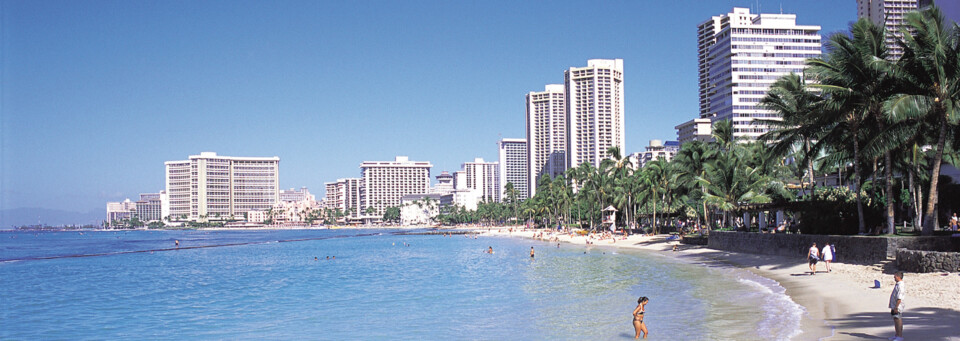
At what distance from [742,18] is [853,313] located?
134299 mm

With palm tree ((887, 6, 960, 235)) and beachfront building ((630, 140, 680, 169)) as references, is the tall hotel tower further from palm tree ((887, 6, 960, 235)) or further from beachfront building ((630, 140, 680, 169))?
palm tree ((887, 6, 960, 235))

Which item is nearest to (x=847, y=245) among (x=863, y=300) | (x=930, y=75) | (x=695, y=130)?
(x=930, y=75)

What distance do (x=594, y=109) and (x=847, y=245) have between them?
513 ft

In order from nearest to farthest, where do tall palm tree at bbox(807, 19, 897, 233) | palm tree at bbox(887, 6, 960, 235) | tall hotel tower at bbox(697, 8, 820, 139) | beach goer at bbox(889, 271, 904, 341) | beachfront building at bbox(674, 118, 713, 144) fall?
beach goer at bbox(889, 271, 904, 341) < palm tree at bbox(887, 6, 960, 235) < tall palm tree at bbox(807, 19, 897, 233) < tall hotel tower at bbox(697, 8, 820, 139) < beachfront building at bbox(674, 118, 713, 144)

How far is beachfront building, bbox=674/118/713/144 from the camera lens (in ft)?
460

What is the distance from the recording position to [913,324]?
13.2 metres

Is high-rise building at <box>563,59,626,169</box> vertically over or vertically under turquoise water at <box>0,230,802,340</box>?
over

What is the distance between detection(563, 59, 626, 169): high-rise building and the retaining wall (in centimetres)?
14380

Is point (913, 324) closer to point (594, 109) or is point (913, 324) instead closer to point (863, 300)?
point (863, 300)

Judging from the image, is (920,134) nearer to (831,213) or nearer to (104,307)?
(831,213)

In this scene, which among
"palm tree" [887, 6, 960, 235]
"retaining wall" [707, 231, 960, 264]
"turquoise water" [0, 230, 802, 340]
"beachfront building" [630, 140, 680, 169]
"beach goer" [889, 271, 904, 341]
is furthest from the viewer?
"beachfront building" [630, 140, 680, 169]

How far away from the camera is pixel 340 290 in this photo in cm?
2870

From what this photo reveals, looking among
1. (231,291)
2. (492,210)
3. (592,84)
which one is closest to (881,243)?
(231,291)

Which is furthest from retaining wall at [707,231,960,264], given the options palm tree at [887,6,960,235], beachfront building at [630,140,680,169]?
beachfront building at [630,140,680,169]
